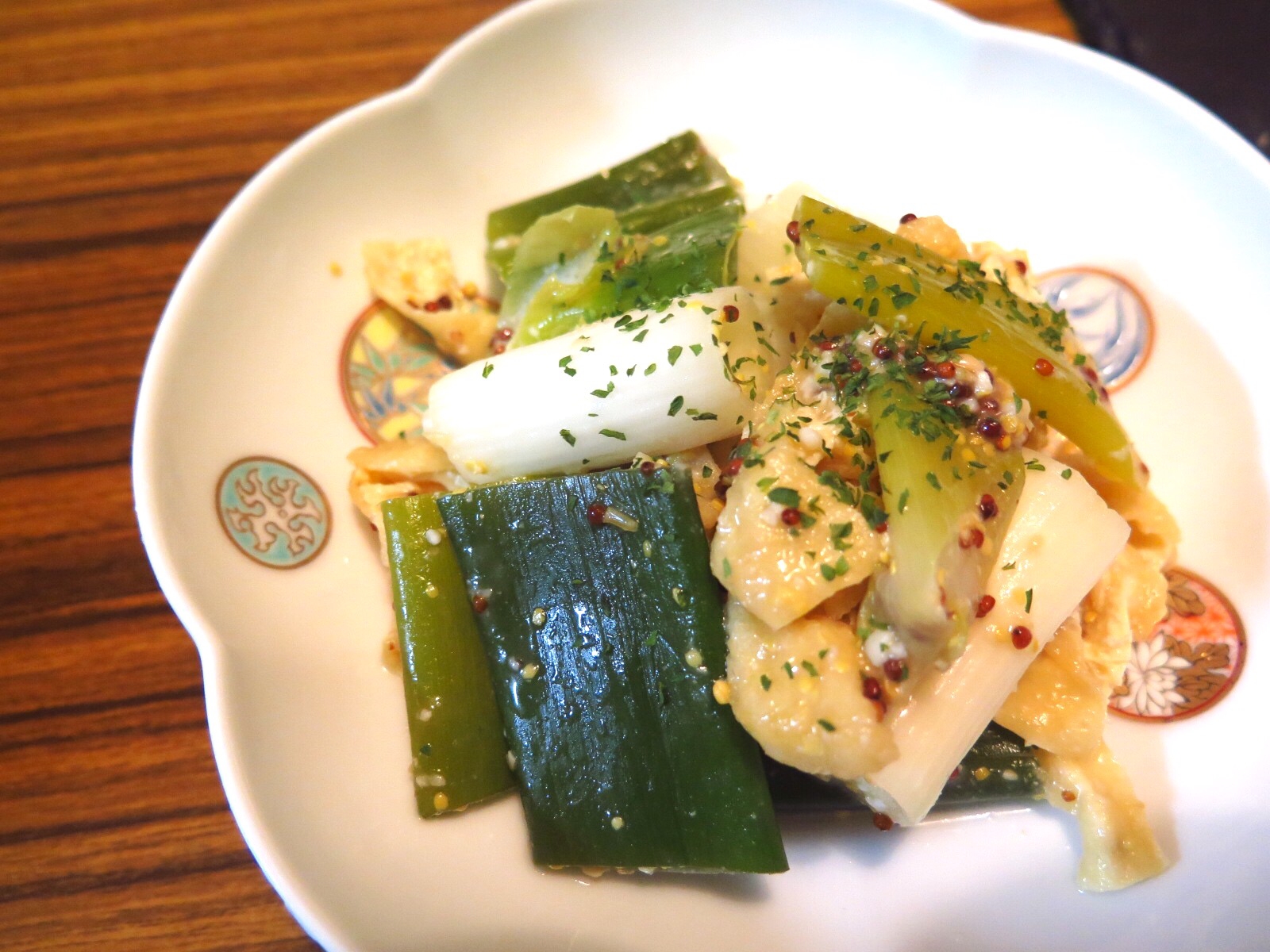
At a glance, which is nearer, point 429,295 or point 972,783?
point 972,783

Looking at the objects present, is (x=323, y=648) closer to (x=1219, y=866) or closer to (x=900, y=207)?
(x=1219, y=866)

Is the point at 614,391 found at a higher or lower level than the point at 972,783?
higher

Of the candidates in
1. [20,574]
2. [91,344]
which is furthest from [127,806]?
[91,344]

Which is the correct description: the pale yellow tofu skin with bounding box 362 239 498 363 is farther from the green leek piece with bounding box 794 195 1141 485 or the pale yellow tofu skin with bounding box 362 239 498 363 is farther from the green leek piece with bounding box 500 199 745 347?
the green leek piece with bounding box 794 195 1141 485

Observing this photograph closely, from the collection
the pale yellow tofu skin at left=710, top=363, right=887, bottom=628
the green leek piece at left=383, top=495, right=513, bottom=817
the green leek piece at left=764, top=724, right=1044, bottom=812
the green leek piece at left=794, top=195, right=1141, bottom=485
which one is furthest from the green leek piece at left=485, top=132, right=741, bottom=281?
the green leek piece at left=764, top=724, right=1044, bottom=812

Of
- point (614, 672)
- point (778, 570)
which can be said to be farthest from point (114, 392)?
point (778, 570)

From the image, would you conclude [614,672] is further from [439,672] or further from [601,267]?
[601,267]

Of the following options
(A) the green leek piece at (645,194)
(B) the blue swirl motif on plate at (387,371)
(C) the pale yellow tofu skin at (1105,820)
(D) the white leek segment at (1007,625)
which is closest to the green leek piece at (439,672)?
(B) the blue swirl motif on plate at (387,371)
